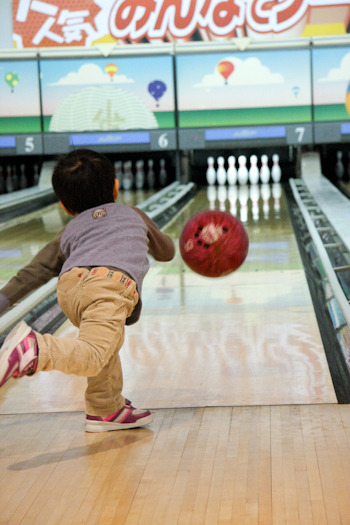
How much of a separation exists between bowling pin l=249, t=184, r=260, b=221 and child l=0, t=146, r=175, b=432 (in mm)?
4115

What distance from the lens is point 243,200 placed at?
279 inches

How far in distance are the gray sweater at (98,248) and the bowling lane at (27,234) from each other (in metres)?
1.97

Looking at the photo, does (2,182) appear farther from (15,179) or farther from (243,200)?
(243,200)

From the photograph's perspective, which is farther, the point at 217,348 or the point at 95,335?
the point at 217,348

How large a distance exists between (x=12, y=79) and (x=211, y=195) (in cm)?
242

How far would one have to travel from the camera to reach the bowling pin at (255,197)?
623 cm

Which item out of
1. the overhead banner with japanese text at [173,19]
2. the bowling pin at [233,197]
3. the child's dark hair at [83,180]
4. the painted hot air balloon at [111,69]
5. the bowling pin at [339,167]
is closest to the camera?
the child's dark hair at [83,180]

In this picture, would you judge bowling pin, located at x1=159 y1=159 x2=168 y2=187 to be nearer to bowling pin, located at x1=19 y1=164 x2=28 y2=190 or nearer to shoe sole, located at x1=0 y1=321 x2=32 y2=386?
bowling pin, located at x1=19 y1=164 x2=28 y2=190

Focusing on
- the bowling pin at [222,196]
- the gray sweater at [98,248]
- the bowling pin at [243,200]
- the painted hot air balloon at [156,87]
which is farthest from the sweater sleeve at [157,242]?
the painted hot air balloon at [156,87]

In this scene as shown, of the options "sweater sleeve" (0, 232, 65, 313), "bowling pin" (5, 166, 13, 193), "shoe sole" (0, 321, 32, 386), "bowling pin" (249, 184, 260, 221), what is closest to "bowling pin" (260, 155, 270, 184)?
"bowling pin" (249, 184, 260, 221)

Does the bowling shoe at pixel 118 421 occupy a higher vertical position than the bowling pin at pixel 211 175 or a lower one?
lower

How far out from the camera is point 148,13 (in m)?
7.80

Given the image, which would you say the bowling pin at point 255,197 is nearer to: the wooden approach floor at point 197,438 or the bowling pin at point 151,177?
the bowling pin at point 151,177

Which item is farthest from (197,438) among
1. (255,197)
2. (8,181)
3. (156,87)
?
(8,181)
